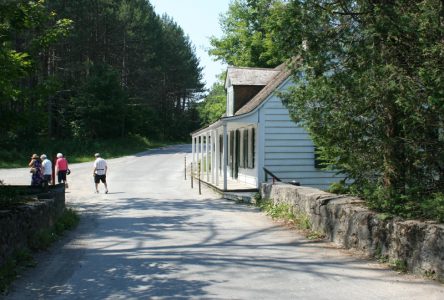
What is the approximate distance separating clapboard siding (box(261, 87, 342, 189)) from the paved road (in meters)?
6.07

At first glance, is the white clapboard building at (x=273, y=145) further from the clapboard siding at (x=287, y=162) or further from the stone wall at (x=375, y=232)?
the stone wall at (x=375, y=232)

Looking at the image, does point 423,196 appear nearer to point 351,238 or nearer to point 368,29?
point 351,238

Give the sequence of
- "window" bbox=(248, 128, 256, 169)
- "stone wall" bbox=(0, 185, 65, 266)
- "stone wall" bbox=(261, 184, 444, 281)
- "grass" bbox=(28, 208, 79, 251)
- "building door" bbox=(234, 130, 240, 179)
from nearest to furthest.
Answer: "stone wall" bbox=(261, 184, 444, 281), "stone wall" bbox=(0, 185, 65, 266), "grass" bbox=(28, 208, 79, 251), "window" bbox=(248, 128, 256, 169), "building door" bbox=(234, 130, 240, 179)

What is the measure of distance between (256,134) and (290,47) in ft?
33.9

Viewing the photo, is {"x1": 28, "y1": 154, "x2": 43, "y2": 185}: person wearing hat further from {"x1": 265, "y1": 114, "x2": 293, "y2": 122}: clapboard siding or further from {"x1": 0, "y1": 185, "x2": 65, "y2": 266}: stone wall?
{"x1": 265, "y1": 114, "x2": 293, "y2": 122}: clapboard siding

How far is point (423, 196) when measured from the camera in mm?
8141

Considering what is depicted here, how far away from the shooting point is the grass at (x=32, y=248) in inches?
265

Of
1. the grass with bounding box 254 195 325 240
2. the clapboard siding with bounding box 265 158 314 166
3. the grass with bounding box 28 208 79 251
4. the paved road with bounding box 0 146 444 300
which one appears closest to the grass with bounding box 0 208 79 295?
the grass with bounding box 28 208 79 251

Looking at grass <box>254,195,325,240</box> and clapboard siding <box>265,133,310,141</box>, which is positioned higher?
clapboard siding <box>265,133,310,141</box>

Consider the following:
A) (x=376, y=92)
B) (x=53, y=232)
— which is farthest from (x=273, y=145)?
(x=376, y=92)

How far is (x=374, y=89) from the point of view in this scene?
8.15 meters

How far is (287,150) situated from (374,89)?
1246 cm

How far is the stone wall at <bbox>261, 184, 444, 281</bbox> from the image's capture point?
6621 mm

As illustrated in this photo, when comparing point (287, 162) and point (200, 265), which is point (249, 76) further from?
point (200, 265)
